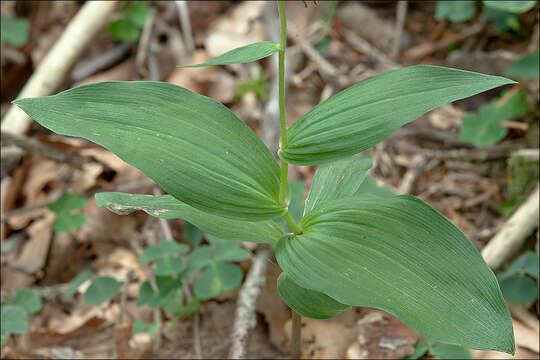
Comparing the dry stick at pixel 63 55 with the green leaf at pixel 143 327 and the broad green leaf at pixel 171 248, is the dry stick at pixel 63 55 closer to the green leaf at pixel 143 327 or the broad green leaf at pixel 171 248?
the broad green leaf at pixel 171 248

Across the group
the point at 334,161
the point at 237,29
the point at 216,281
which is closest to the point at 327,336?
the point at 216,281

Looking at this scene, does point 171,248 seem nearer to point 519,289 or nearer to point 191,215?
point 191,215

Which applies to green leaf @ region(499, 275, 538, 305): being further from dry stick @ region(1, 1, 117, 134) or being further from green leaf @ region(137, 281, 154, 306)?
dry stick @ region(1, 1, 117, 134)

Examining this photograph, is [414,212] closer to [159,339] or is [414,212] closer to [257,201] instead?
[257,201]

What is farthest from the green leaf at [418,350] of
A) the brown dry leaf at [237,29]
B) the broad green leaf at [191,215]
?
the brown dry leaf at [237,29]

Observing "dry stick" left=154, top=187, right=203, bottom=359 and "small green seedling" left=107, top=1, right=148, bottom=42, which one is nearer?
"dry stick" left=154, top=187, right=203, bottom=359

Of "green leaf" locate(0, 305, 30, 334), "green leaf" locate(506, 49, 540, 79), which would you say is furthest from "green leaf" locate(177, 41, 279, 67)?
"green leaf" locate(506, 49, 540, 79)
